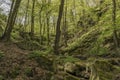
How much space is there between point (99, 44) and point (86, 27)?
12616mm

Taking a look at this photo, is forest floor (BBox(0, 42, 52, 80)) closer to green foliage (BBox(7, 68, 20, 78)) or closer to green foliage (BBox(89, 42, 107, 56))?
green foliage (BBox(7, 68, 20, 78))

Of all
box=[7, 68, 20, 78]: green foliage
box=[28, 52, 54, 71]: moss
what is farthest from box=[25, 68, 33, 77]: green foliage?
box=[28, 52, 54, 71]: moss

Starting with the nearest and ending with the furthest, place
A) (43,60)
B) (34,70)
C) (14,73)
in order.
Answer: (14,73), (34,70), (43,60)

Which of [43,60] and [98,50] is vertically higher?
[43,60]

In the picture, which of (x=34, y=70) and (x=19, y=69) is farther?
(x=34, y=70)

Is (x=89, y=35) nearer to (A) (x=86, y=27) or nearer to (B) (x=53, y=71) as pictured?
(A) (x=86, y=27)

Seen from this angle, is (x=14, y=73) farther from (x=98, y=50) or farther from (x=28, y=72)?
(x=98, y=50)

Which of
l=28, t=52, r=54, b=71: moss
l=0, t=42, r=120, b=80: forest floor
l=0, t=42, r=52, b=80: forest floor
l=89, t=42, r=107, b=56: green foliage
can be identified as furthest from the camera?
l=89, t=42, r=107, b=56: green foliage

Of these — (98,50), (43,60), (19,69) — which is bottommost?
(19,69)

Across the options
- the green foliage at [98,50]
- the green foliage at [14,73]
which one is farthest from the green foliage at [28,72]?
the green foliage at [98,50]

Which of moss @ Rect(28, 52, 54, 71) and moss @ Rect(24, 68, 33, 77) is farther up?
moss @ Rect(28, 52, 54, 71)

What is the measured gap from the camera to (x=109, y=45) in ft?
67.3

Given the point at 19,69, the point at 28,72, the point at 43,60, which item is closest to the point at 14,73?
the point at 19,69

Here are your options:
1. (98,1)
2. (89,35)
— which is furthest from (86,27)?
(89,35)
